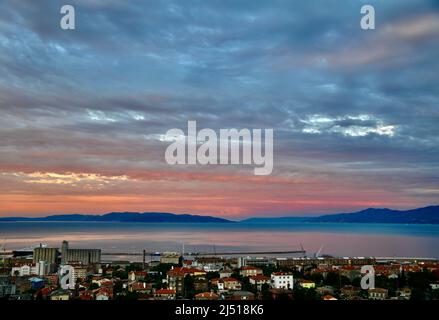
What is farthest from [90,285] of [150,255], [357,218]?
[357,218]

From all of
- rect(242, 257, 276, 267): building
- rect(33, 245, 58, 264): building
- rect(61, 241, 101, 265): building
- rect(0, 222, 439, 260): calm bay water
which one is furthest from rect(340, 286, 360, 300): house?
rect(0, 222, 439, 260): calm bay water

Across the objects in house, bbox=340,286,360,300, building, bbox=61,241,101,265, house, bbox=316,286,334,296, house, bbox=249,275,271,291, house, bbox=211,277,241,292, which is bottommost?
building, bbox=61,241,101,265

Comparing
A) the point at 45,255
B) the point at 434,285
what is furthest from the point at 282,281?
the point at 45,255

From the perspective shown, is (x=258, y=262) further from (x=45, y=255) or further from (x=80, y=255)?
(x=45, y=255)

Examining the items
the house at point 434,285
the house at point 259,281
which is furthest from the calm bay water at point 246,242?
the house at point 434,285

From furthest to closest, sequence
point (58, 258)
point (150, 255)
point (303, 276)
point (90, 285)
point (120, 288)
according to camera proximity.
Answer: point (150, 255) < point (58, 258) < point (303, 276) < point (90, 285) < point (120, 288)

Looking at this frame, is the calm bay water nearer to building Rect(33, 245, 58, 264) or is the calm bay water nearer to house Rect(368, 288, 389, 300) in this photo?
building Rect(33, 245, 58, 264)
